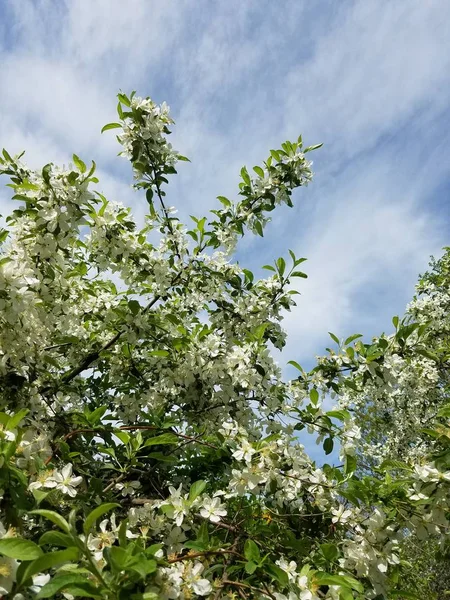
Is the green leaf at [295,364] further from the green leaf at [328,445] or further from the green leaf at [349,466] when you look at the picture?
the green leaf at [349,466]

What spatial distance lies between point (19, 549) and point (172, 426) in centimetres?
163

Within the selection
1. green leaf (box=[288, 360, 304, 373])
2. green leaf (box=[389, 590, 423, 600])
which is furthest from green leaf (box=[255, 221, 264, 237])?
green leaf (box=[389, 590, 423, 600])

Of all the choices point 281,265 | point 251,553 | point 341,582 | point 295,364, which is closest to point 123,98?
point 281,265

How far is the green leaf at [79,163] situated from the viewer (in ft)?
8.66

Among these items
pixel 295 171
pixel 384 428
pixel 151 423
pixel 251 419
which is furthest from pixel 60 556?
pixel 384 428

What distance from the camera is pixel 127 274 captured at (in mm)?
3592

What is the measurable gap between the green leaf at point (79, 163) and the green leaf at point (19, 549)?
1994 millimetres

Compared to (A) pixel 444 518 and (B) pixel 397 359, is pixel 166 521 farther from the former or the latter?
(B) pixel 397 359

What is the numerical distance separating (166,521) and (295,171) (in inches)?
111

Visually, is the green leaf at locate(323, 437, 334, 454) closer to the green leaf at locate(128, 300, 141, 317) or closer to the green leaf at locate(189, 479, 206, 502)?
the green leaf at locate(189, 479, 206, 502)

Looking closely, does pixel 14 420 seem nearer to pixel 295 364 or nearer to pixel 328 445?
pixel 328 445

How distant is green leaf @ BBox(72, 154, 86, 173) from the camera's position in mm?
2639

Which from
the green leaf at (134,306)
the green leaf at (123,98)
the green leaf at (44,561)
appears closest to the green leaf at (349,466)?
the green leaf at (134,306)

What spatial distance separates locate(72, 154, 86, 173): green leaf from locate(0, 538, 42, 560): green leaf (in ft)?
6.54
